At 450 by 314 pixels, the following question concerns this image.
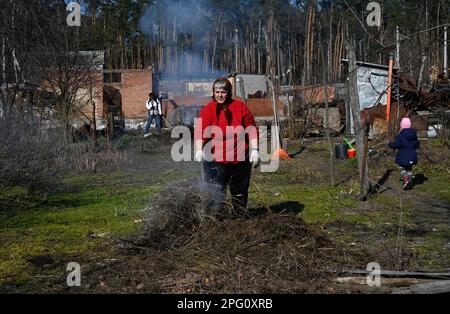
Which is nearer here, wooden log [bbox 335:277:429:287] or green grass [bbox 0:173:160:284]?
wooden log [bbox 335:277:429:287]

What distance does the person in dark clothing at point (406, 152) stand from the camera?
32.6 feet

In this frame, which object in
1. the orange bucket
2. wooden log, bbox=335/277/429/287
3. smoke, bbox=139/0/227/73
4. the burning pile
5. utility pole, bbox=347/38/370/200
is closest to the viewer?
wooden log, bbox=335/277/429/287

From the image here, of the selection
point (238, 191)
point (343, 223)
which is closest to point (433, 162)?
point (343, 223)

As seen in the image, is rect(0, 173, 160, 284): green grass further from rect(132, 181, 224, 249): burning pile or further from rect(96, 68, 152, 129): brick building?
rect(96, 68, 152, 129): brick building

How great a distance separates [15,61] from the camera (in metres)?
14.6

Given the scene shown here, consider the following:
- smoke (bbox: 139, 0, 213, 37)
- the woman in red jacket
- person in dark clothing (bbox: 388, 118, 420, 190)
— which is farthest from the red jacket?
smoke (bbox: 139, 0, 213, 37)

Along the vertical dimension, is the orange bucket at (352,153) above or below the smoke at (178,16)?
below

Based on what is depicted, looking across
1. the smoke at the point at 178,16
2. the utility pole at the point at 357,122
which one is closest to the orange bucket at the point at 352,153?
the utility pole at the point at 357,122

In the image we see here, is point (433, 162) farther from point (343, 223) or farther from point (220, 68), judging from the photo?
point (220, 68)

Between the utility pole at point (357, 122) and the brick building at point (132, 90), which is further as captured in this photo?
the brick building at point (132, 90)

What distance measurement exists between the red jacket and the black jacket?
444 cm

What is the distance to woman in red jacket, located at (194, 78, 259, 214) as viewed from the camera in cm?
636

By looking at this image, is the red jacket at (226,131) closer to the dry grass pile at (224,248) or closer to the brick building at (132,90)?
the dry grass pile at (224,248)
